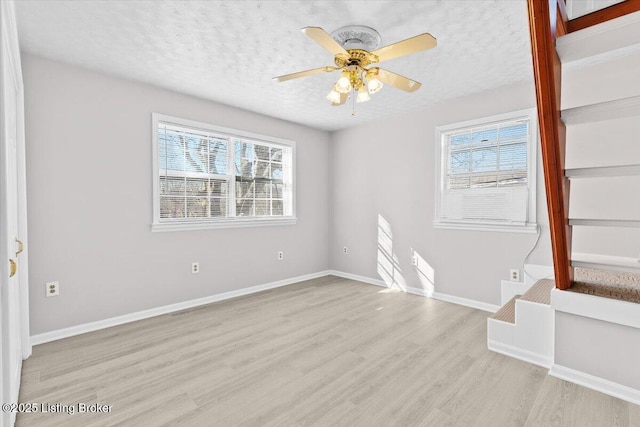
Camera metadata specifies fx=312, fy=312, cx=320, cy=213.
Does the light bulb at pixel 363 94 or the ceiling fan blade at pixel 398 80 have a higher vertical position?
the ceiling fan blade at pixel 398 80

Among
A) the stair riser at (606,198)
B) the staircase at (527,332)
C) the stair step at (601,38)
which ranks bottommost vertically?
the staircase at (527,332)

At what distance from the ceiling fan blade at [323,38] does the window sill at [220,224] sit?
2596 millimetres

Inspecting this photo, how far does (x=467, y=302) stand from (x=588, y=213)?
60.5 inches

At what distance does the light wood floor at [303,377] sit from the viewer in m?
1.81

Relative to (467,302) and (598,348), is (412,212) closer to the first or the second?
(467,302)

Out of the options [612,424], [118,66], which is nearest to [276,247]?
[118,66]

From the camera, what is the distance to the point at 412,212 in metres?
4.28

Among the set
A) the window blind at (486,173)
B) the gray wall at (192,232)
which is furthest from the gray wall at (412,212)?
the window blind at (486,173)

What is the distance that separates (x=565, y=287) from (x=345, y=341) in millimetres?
1718

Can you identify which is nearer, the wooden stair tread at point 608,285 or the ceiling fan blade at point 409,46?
the ceiling fan blade at point 409,46

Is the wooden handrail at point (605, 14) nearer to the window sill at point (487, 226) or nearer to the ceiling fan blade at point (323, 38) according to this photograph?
the ceiling fan blade at point (323, 38)

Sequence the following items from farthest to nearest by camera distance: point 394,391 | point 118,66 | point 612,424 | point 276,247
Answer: point 276,247, point 118,66, point 394,391, point 612,424

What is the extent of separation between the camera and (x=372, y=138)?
15.5 ft

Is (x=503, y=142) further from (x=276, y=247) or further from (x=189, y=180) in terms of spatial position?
(x=189, y=180)
